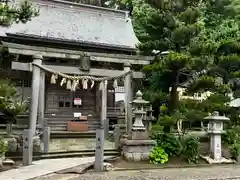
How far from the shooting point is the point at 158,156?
1180cm

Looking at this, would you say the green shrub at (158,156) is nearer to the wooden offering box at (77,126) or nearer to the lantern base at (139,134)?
the lantern base at (139,134)

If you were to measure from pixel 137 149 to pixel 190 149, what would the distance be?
2.10 meters

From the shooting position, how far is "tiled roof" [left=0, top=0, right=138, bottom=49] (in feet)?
59.4

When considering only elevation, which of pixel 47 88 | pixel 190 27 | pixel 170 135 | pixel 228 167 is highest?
pixel 190 27

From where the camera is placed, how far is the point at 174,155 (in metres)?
12.3

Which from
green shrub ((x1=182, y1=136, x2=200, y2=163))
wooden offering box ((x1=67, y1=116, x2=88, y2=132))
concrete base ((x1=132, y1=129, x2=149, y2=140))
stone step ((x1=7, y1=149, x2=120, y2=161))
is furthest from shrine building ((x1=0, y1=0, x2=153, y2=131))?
green shrub ((x1=182, y1=136, x2=200, y2=163))

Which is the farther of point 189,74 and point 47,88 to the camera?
point 47,88

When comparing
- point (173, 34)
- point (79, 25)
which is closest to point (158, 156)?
point (173, 34)

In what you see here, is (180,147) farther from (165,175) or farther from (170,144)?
(165,175)

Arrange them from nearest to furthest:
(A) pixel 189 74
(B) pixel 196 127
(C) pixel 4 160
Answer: (C) pixel 4 160 < (A) pixel 189 74 < (B) pixel 196 127

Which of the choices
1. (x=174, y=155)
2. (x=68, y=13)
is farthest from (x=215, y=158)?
(x=68, y=13)

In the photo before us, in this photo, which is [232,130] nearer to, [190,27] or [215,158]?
[215,158]

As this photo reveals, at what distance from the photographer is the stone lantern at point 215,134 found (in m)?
12.8

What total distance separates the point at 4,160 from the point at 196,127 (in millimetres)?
11469
